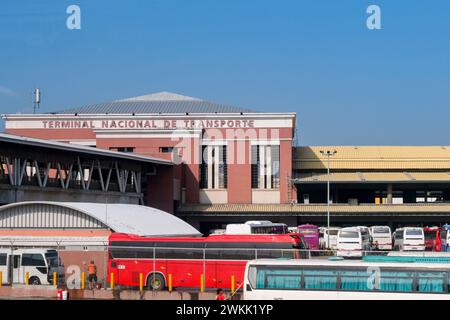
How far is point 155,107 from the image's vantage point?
9181 cm

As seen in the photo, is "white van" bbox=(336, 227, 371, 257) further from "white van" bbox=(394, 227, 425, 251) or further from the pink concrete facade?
the pink concrete facade

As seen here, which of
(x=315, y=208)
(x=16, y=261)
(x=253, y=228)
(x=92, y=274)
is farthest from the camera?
(x=315, y=208)

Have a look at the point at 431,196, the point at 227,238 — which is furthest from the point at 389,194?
the point at 227,238

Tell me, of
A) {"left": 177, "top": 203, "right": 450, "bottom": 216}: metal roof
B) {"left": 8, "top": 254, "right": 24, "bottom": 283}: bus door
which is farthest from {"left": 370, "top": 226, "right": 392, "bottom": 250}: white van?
{"left": 8, "top": 254, "right": 24, "bottom": 283}: bus door

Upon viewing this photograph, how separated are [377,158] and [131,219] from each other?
48.7m

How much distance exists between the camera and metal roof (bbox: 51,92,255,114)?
291 ft

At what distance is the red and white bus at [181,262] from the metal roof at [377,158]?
51.2m

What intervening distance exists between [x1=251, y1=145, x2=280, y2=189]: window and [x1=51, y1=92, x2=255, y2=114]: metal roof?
690 centimetres

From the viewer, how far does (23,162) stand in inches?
2178

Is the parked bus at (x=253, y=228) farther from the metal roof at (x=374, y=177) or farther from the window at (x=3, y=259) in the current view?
the metal roof at (x=374, y=177)

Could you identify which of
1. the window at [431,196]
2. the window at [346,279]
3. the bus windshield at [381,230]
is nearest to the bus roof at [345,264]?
the window at [346,279]

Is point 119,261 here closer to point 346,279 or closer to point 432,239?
point 346,279

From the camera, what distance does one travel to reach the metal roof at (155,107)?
291 ft
